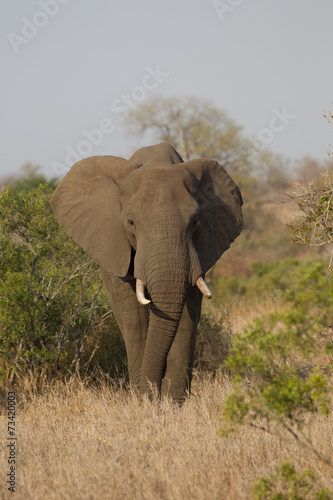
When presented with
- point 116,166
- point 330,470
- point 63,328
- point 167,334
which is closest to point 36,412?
point 63,328

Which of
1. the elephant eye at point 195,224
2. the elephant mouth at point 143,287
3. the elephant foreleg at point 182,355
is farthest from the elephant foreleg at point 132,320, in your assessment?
the elephant eye at point 195,224

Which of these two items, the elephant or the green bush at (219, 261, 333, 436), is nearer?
the green bush at (219, 261, 333, 436)

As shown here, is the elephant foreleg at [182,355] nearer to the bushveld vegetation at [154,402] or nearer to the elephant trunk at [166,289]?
the bushveld vegetation at [154,402]

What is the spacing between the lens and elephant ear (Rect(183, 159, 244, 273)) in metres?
6.60

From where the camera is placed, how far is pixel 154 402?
6.12 m

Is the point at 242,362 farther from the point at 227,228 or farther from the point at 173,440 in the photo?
the point at 227,228

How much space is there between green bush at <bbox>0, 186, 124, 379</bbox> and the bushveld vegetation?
2 centimetres

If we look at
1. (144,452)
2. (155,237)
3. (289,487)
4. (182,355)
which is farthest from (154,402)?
(289,487)

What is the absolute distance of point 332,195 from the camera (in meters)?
6.21

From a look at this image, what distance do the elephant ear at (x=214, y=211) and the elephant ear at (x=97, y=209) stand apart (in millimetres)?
712

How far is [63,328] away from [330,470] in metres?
3.82

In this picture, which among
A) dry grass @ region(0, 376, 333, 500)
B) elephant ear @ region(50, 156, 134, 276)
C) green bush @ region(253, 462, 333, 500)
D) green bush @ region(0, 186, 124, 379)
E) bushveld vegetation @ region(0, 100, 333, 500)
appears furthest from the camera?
green bush @ region(0, 186, 124, 379)

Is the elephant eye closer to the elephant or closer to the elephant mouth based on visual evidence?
the elephant

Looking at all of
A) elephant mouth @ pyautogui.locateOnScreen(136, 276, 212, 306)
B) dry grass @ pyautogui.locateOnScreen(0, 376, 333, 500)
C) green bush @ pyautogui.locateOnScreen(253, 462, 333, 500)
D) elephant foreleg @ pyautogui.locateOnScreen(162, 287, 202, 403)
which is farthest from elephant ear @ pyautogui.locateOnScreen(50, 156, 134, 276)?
green bush @ pyautogui.locateOnScreen(253, 462, 333, 500)
